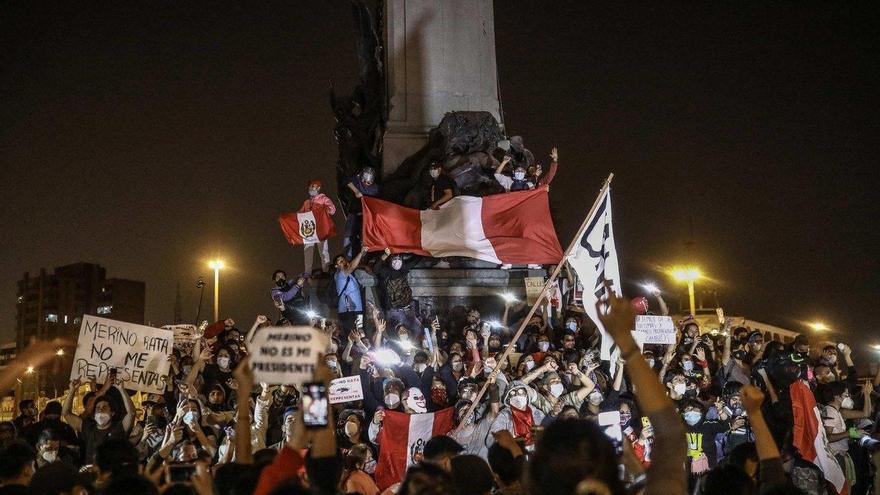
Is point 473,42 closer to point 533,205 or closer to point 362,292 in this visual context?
point 533,205

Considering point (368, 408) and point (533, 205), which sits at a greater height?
point (533, 205)

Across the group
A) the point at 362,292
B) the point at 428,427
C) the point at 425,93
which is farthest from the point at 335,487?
the point at 425,93

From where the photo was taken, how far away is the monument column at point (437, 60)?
22.1 metres

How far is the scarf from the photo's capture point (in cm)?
1138

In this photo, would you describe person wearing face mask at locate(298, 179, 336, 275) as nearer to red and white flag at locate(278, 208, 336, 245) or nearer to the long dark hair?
red and white flag at locate(278, 208, 336, 245)

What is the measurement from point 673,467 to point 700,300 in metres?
53.7

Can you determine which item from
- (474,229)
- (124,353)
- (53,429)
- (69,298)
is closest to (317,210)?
(474,229)

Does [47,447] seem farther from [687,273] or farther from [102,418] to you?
[687,273]

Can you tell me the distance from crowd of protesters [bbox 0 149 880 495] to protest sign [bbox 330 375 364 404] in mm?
257

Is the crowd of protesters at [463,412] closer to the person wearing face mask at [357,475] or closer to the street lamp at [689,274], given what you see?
the person wearing face mask at [357,475]

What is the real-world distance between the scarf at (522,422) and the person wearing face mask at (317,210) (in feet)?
28.7

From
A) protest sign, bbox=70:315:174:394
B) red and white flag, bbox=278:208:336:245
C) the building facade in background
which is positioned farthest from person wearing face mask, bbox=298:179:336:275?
the building facade in background

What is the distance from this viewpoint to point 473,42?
22.8 meters

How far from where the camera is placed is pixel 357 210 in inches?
774
